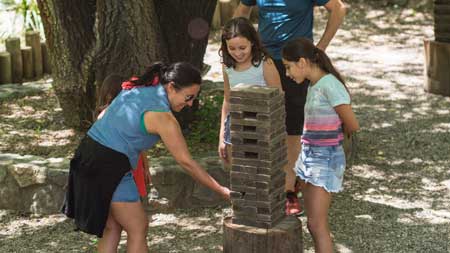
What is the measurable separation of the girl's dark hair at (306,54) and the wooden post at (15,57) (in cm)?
535

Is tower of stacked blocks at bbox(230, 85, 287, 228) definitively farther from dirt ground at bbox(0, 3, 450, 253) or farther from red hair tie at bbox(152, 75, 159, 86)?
dirt ground at bbox(0, 3, 450, 253)

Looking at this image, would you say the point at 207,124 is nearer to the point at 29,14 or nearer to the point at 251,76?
the point at 251,76

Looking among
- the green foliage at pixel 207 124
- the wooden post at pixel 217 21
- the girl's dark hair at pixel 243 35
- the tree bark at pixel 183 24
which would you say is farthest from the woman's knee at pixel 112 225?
the wooden post at pixel 217 21

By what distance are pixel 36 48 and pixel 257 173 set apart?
19.0 ft

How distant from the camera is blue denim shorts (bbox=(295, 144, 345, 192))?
504 centimetres

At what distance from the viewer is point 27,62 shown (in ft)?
32.9

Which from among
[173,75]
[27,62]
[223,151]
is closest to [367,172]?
[223,151]

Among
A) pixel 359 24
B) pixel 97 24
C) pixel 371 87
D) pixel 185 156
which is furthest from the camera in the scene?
pixel 359 24

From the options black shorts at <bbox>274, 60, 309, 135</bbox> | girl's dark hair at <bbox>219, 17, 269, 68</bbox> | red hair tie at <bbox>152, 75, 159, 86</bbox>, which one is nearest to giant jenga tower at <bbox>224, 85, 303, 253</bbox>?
red hair tie at <bbox>152, 75, 159, 86</bbox>

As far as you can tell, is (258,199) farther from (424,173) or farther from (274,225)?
(424,173)

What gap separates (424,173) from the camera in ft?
Answer: 23.5

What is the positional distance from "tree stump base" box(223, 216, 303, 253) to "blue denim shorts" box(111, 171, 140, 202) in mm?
523

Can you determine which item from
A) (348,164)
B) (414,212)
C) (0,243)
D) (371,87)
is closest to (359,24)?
(371,87)

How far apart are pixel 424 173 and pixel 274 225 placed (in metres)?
2.58
